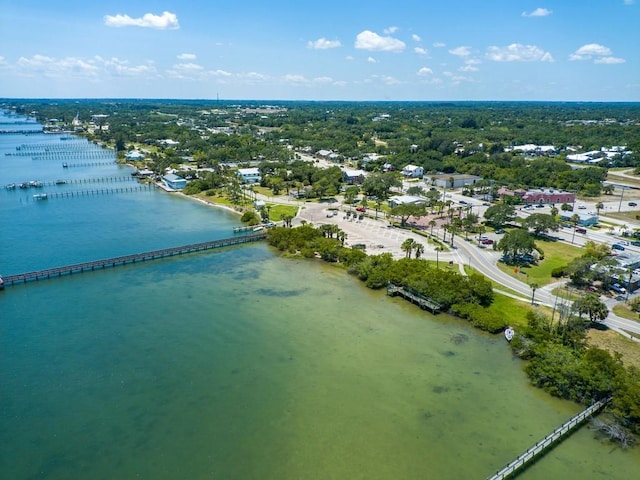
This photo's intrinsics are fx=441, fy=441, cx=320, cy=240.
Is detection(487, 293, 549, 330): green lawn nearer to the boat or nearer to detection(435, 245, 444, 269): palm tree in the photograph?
the boat

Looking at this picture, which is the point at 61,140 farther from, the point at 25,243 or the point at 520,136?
the point at 520,136

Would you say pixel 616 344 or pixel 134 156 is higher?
pixel 134 156

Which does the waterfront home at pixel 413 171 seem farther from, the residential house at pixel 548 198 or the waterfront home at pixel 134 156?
the waterfront home at pixel 134 156

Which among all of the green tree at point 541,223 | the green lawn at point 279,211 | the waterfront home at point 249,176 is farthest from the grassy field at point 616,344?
the waterfront home at point 249,176

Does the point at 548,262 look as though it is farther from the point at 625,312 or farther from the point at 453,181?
the point at 453,181

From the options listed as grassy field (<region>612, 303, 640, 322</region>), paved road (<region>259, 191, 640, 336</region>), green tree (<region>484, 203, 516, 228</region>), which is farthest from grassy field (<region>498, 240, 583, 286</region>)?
grassy field (<region>612, 303, 640, 322</region>)

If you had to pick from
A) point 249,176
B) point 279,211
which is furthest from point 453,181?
point 249,176
